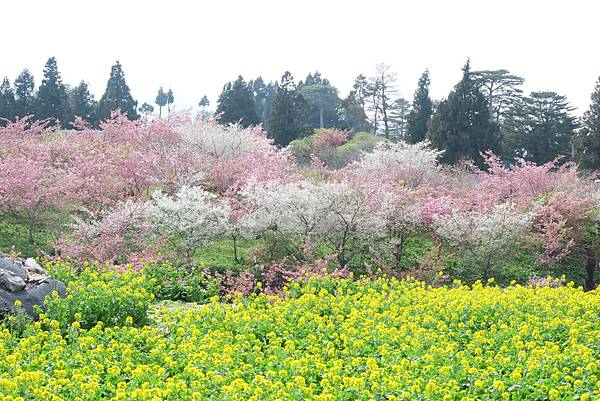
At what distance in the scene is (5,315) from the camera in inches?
314

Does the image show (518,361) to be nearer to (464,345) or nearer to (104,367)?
(464,345)

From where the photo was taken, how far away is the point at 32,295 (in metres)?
8.54

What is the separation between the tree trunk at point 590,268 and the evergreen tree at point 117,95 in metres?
32.5

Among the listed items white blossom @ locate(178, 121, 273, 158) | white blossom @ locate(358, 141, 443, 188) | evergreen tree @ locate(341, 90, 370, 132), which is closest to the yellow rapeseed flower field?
white blossom @ locate(358, 141, 443, 188)

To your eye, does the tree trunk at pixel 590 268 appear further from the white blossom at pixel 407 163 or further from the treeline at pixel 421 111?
the treeline at pixel 421 111

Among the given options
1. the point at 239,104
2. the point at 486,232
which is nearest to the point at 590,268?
the point at 486,232

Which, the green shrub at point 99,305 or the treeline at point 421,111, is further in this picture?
the treeline at point 421,111

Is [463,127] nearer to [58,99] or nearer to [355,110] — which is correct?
[355,110]

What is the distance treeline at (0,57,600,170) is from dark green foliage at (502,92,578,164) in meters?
0.05

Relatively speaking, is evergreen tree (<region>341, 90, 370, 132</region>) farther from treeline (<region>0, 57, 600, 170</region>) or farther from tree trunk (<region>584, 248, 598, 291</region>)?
tree trunk (<region>584, 248, 598, 291</region>)

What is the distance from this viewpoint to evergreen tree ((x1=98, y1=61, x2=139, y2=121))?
4147 cm

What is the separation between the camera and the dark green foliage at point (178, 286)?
10.9 metres

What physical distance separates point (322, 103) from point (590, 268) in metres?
38.4

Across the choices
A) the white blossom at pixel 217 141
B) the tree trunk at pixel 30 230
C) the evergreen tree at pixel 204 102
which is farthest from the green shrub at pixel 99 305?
the evergreen tree at pixel 204 102
